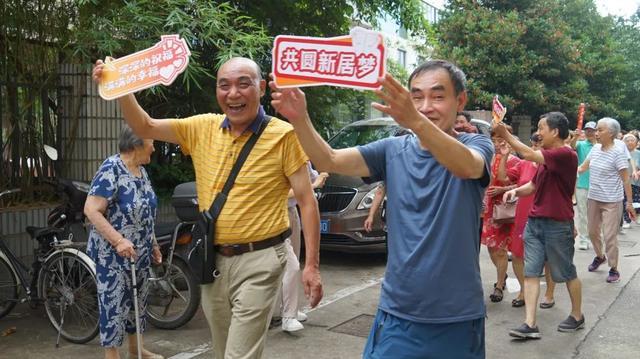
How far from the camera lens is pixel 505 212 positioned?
6168 millimetres

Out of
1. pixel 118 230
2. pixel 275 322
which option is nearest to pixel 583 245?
pixel 275 322

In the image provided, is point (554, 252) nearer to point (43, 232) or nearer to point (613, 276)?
point (613, 276)

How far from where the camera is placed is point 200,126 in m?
3.27

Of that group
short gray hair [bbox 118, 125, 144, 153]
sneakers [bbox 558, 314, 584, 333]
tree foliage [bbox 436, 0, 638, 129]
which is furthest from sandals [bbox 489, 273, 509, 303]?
tree foliage [bbox 436, 0, 638, 129]

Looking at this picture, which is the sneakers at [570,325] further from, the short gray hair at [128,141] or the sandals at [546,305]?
the short gray hair at [128,141]

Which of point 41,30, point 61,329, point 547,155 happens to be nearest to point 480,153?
point 547,155

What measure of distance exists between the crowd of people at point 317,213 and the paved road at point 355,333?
0.21 m

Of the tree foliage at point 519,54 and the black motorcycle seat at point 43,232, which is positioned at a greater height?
the tree foliage at point 519,54

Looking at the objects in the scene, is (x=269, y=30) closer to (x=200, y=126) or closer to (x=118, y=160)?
(x=118, y=160)

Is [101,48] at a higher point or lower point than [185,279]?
higher

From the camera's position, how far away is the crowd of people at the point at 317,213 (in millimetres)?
2248

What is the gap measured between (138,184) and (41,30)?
3112 mm

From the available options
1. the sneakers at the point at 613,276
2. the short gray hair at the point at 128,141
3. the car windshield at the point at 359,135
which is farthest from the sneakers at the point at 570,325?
the car windshield at the point at 359,135

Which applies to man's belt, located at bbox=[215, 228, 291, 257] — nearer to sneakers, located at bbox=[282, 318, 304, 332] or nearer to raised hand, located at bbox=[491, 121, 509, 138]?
raised hand, located at bbox=[491, 121, 509, 138]
